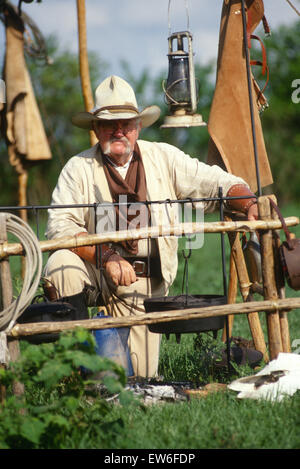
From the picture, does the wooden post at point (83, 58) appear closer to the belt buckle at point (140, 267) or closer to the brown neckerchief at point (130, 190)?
the brown neckerchief at point (130, 190)

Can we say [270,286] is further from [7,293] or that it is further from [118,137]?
[118,137]

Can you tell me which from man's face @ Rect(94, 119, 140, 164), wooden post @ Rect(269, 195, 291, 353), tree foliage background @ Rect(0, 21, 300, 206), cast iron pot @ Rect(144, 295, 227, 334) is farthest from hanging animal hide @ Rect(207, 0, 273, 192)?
tree foliage background @ Rect(0, 21, 300, 206)

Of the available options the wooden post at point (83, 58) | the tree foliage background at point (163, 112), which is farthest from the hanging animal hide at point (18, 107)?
the tree foliage background at point (163, 112)

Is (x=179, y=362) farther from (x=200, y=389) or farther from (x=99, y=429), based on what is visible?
(x=99, y=429)

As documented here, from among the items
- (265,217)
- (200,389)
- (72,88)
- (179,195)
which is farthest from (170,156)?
(72,88)

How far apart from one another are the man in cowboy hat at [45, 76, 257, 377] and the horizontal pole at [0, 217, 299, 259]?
2.78ft

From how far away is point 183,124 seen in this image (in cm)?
494

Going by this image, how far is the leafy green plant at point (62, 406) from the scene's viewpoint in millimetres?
3062

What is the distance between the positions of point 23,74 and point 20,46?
33 cm

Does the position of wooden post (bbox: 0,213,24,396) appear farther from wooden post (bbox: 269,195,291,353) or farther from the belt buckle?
wooden post (bbox: 269,195,291,353)

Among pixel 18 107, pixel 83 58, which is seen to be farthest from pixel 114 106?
pixel 18 107

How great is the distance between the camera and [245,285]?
16.3ft

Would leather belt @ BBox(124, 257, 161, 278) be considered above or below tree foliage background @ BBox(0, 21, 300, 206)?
below

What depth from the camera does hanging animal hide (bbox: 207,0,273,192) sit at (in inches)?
197
